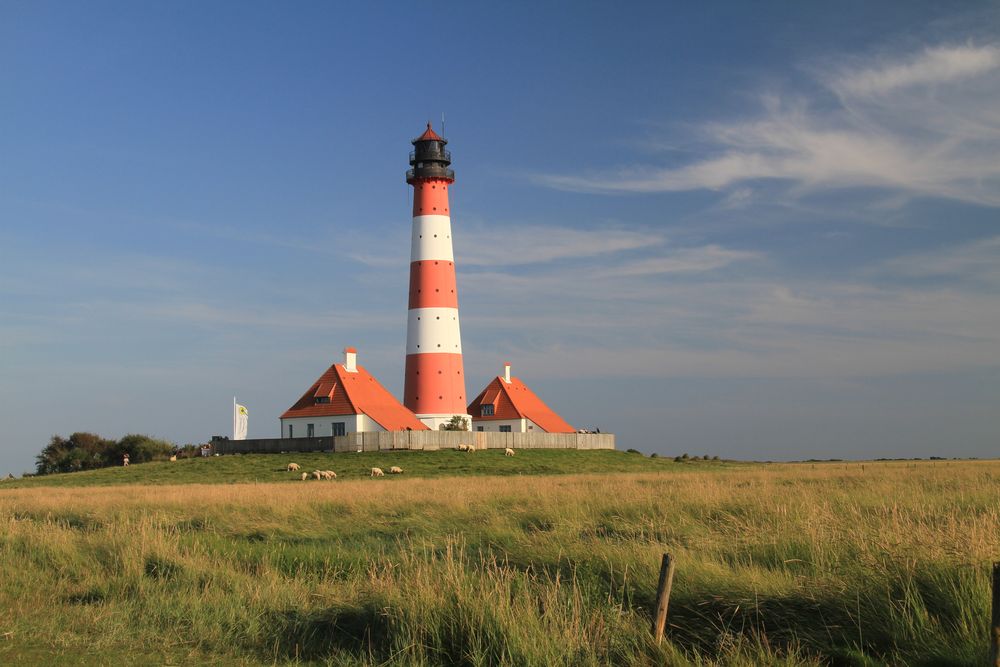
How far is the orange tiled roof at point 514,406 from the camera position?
71188 millimetres

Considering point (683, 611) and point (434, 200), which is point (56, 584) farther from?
point (434, 200)

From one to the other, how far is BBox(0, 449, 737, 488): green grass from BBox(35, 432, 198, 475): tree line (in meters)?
8.53

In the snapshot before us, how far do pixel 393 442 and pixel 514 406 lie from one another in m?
18.6

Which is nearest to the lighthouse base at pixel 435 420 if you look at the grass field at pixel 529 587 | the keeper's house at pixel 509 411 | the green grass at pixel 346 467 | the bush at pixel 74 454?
the green grass at pixel 346 467

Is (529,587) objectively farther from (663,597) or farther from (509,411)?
(509,411)

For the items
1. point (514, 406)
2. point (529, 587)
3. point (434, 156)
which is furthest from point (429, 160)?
point (529, 587)

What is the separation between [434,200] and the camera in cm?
5850

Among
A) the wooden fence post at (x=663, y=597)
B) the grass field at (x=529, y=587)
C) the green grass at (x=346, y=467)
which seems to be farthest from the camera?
the green grass at (x=346, y=467)

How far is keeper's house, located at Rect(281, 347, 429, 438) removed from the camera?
2325 inches

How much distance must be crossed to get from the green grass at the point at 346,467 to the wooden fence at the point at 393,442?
51.1 inches

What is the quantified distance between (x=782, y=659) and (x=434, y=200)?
52.0 metres

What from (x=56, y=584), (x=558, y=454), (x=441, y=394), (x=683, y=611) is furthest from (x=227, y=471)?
(x=683, y=611)

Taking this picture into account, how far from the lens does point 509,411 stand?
71.0 m

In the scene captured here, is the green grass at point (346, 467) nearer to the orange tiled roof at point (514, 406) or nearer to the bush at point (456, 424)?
the bush at point (456, 424)
